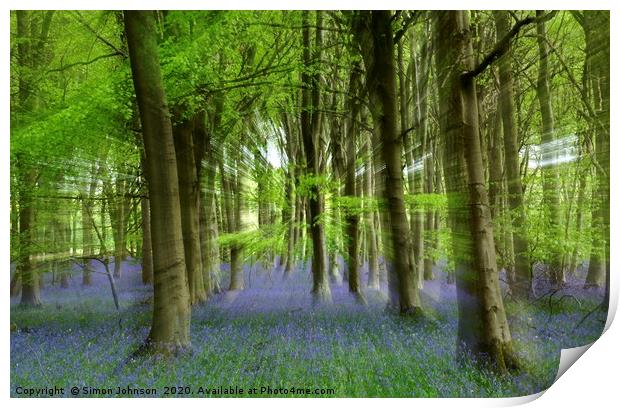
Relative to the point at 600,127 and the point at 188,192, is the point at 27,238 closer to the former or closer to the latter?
the point at 188,192

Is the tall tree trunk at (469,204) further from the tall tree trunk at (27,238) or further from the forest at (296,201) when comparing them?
the tall tree trunk at (27,238)

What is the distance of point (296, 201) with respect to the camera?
5.55 metres

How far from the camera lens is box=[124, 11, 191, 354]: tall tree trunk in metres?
5.35

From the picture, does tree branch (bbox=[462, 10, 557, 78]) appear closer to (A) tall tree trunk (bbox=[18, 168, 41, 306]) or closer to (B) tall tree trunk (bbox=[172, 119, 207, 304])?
(B) tall tree trunk (bbox=[172, 119, 207, 304])

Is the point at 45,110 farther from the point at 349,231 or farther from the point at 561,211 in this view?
the point at 561,211

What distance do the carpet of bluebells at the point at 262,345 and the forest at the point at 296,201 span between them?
2cm

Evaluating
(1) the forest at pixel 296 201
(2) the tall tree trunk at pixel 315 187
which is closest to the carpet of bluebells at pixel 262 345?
(1) the forest at pixel 296 201

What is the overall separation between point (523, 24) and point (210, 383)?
466 cm

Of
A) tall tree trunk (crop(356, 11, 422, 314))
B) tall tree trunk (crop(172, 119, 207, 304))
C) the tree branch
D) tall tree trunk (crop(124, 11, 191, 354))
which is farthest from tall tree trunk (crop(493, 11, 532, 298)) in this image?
tall tree trunk (crop(124, 11, 191, 354))

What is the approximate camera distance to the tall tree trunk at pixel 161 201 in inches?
211

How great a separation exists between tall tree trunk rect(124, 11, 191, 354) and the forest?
2 cm

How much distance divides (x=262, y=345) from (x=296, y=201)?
1.50 meters
